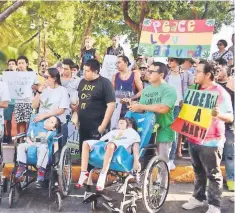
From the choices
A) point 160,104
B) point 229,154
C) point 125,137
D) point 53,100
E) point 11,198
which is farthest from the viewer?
point 229,154

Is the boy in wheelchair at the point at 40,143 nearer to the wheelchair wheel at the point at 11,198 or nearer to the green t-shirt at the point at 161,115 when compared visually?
the wheelchair wheel at the point at 11,198

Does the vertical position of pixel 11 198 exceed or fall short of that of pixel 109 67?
it falls short

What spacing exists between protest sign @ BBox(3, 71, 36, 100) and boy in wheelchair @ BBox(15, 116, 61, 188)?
1.81 meters

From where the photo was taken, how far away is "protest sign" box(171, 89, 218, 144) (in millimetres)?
4723

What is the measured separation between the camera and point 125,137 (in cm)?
486

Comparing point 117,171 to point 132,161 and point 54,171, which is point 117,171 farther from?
point 54,171

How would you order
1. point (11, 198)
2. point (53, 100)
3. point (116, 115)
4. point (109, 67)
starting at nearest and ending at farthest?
point (11, 198) → point (53, 100) → point (116, 115) → point (109, 67)

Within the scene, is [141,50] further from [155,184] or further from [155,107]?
[155,184]

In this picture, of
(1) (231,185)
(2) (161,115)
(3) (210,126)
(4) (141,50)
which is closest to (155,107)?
(2) (161,115)

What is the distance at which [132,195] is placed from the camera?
4773mm

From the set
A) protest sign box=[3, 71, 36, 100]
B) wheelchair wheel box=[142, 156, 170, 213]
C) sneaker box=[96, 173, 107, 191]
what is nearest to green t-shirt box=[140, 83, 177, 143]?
wheelchair wheel box=[142, 156, 170, 213]

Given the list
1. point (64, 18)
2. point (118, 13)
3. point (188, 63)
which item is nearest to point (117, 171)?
point (188, 63)

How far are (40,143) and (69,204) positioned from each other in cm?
83

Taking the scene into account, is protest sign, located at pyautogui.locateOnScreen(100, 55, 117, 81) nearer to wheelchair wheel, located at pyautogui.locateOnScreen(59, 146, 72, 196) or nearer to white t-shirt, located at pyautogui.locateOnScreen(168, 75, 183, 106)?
white t-shirt, located at pyautogui.locateOnScreen(168, 75, 183, 106)
